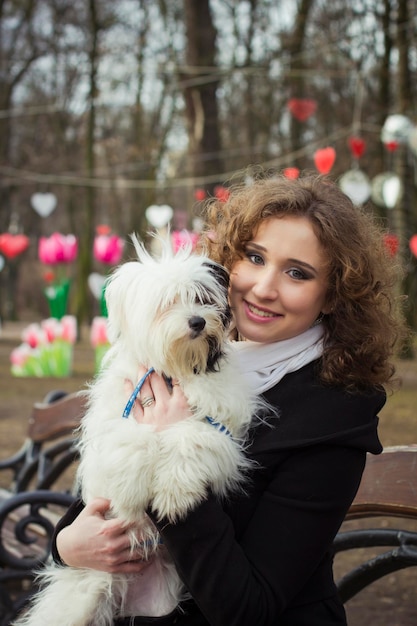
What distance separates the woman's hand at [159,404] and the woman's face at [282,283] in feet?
0.83

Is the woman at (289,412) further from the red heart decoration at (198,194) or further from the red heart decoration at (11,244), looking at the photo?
the red heart decoration at (11,244)

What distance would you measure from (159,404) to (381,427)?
6625 mm

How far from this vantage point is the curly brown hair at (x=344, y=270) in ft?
6.56

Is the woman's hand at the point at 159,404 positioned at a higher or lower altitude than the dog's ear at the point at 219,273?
lower

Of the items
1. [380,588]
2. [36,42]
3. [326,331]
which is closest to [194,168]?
[380,588]

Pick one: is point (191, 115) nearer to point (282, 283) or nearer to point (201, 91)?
point (201, 91)

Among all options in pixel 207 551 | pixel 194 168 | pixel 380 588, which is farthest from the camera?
pixel 194 168

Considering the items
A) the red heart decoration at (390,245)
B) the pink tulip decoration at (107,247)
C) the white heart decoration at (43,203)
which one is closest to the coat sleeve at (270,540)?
the red heart decoration at (390,245)

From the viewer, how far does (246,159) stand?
22.3 metres

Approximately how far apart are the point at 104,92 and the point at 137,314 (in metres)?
20.3

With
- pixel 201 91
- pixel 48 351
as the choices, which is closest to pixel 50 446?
pixel 48 351

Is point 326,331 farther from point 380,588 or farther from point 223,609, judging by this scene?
point 380,588

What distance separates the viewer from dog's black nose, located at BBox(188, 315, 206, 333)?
189 cm

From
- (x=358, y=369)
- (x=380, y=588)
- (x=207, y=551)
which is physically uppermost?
(x=358, y=369)
